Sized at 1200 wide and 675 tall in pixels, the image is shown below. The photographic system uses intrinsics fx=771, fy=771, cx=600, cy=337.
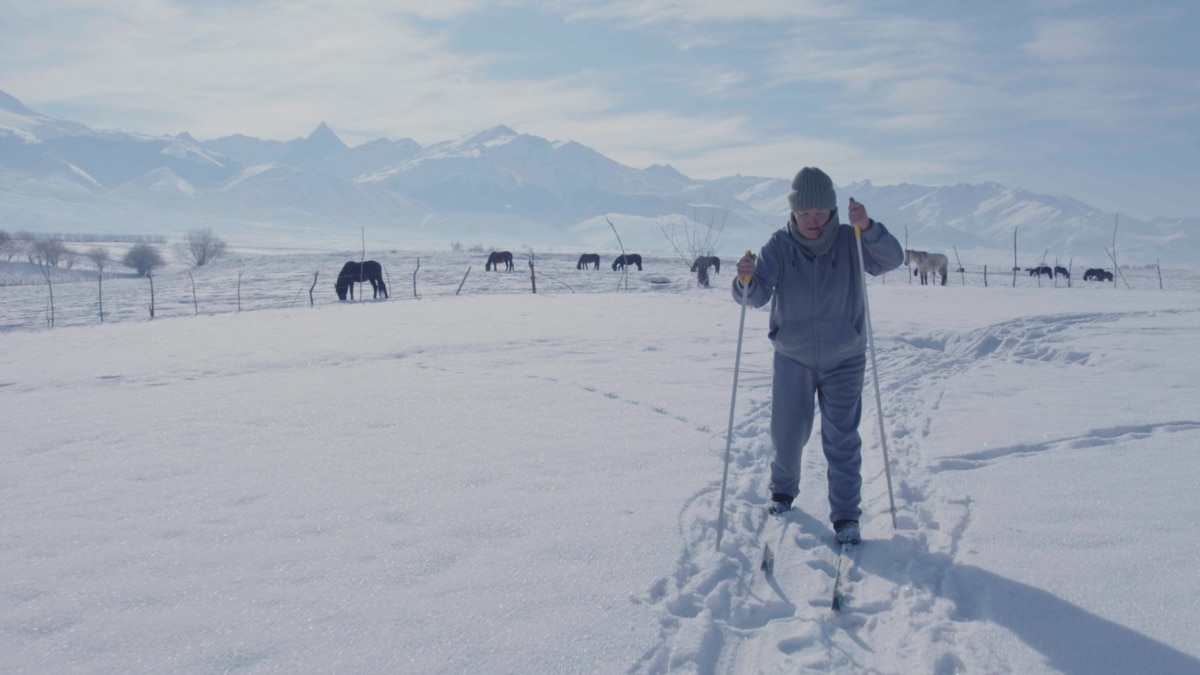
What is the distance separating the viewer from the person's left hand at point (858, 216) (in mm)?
3492

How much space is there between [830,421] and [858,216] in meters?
0.98

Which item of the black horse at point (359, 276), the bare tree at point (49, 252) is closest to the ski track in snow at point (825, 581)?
the black horse at point (359, 276)

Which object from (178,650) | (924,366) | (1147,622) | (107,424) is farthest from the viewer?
(924,366)

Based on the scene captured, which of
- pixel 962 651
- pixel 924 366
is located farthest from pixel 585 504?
pixel 924 366

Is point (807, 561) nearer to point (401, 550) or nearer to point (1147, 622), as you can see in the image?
point (1147, 622)

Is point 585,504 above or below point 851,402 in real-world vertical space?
below

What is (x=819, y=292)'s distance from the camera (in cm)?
368

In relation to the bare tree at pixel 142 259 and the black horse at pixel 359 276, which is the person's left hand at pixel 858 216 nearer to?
the black horse at pixel 359 276

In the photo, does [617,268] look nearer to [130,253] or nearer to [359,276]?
[359,276]

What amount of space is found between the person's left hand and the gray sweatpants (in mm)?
629

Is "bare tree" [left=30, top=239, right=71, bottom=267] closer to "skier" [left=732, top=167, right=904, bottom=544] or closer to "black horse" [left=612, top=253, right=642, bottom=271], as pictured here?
"black horse" [left=612, top=253, right=642, bottom=271]

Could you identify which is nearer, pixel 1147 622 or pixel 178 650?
pixel 178 650

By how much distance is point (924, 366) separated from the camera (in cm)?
852

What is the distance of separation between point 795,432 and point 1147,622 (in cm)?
156
